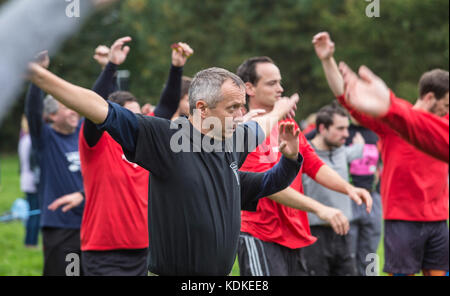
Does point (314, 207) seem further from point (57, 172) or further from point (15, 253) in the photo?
point (15, 253)

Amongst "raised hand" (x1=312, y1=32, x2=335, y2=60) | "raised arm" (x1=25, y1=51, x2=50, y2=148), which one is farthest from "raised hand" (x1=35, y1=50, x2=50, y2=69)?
"raised arm" (x1=25, y1=51, x2=50, y2=148)

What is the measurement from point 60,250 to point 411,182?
349cm

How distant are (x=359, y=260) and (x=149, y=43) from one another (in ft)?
104

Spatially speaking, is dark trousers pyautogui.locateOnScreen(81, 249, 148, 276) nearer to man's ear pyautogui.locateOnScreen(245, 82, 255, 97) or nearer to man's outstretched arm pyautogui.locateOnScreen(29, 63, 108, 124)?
man's ear pyautogui.locateOnScreen(245, 82, 255, 97)

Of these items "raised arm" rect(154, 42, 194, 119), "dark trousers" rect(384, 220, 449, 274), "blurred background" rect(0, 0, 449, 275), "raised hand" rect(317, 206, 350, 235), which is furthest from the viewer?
"blurred background" rect(0, 0, 449, 275)

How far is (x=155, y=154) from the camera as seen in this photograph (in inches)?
111

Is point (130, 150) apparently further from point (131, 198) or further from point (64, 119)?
A: point (64, 119)

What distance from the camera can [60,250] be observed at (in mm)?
5836

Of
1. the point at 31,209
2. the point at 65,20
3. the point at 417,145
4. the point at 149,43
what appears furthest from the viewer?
the point at 149,43

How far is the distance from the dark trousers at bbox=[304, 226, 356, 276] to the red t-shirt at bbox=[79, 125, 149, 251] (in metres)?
2.23

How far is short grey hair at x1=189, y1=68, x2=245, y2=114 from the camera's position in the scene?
3000 mm

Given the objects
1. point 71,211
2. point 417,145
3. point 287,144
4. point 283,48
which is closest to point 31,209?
point 71,211

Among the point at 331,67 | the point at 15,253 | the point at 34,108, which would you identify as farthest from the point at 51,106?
the point at 15,253

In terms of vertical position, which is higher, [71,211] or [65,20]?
[65,20]
